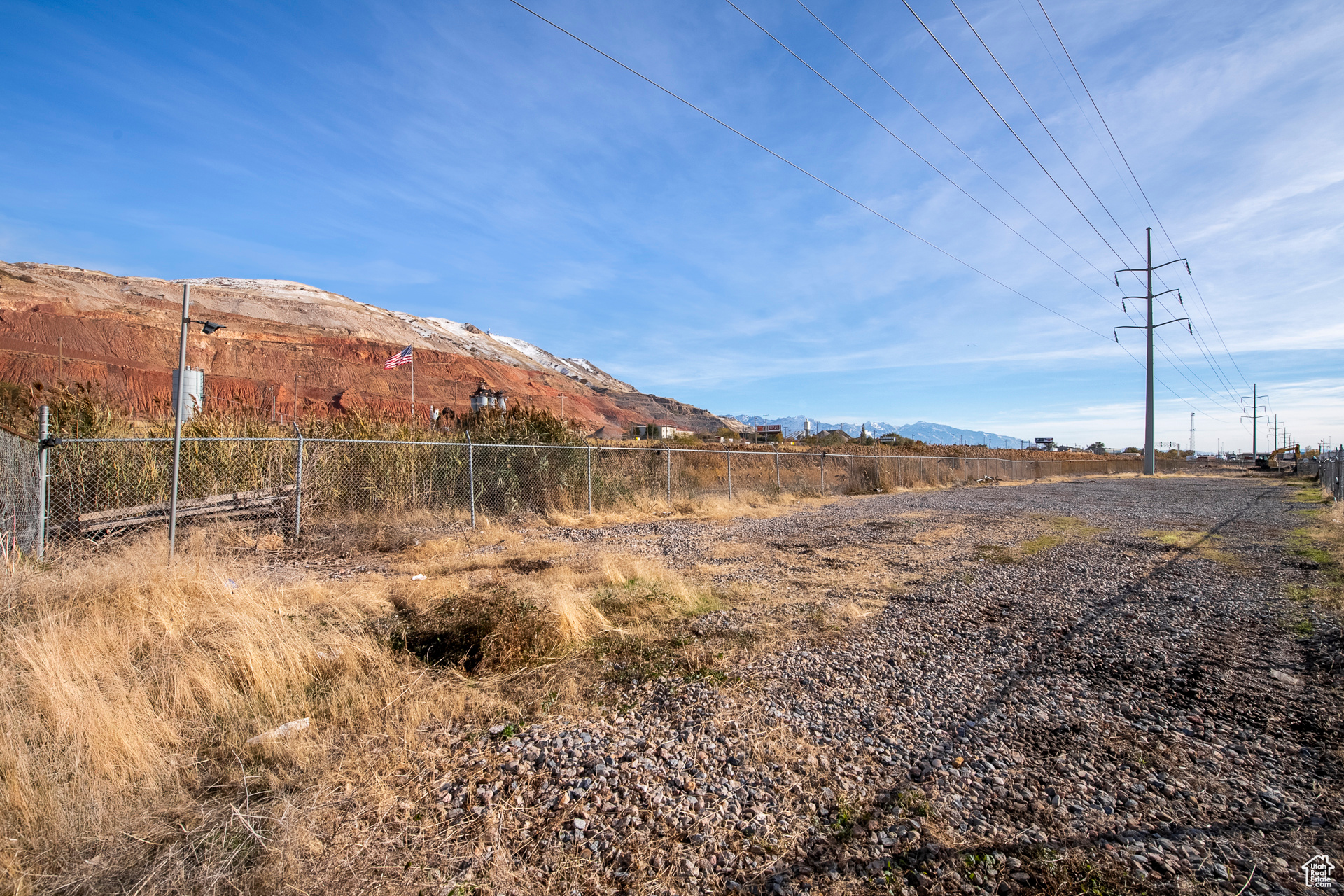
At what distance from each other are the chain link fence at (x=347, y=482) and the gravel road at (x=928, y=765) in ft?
24.0

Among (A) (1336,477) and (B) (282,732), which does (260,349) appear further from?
(A) (1336,477)

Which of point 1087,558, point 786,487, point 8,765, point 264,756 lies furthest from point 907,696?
point 786,487

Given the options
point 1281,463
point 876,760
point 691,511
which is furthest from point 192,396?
point 1281,463

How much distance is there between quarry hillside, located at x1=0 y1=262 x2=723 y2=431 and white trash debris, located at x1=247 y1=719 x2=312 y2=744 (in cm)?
2771

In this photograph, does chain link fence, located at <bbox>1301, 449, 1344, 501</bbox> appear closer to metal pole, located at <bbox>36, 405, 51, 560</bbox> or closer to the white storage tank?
the white storage tank

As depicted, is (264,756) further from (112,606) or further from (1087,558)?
(1087,558)

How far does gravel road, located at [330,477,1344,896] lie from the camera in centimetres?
234

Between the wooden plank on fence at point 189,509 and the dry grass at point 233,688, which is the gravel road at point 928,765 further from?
the wooden plank on fence at point 189,509

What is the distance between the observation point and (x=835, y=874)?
229 cm

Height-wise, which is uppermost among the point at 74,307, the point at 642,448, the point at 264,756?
the point at 74,307

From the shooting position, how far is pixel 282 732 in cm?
332

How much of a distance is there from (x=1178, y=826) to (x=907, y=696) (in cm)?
150

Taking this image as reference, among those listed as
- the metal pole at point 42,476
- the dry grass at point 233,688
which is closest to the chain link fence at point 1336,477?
the dry grass at point 233,688

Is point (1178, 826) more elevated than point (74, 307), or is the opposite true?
point (74, 307)
